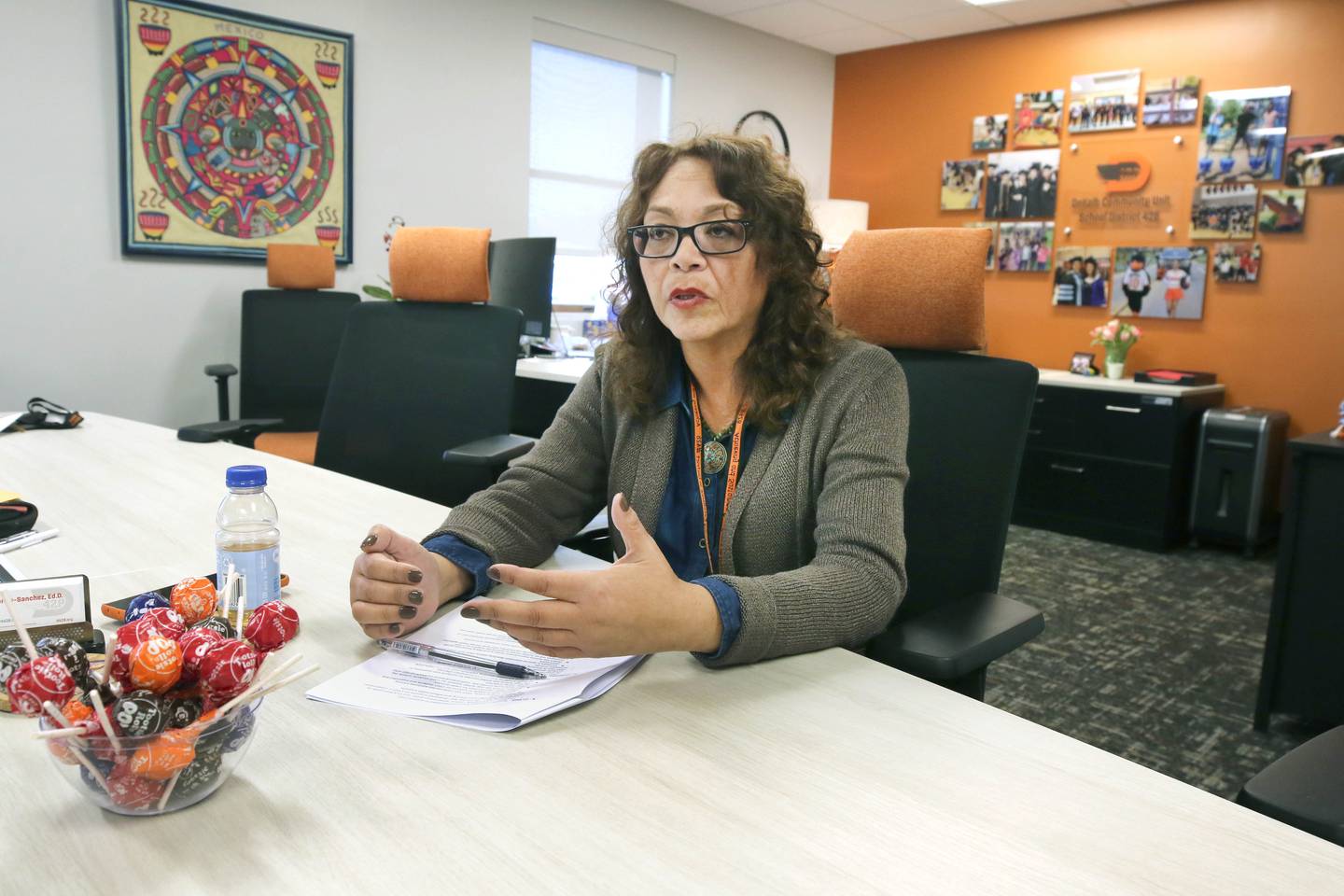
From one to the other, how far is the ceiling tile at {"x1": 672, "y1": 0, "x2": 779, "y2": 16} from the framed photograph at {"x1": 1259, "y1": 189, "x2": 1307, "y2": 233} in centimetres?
258

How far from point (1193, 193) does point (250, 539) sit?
471 cm

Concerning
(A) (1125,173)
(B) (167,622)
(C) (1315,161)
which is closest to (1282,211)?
(C) (1315,161)

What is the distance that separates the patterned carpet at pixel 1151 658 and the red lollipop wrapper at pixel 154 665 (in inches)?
84.6

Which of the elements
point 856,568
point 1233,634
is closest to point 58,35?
point 856,568

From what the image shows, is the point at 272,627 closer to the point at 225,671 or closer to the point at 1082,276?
the point at 225,671

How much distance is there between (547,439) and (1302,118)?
4.36 meters

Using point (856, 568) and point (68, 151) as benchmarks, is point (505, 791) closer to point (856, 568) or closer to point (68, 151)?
point (856, 568)

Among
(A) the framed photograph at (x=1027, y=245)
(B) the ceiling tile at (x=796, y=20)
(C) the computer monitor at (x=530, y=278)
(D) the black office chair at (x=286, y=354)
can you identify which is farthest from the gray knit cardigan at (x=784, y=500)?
(B) the ceiling tile at (x=796, y=20)

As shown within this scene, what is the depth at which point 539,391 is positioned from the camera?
143 inches

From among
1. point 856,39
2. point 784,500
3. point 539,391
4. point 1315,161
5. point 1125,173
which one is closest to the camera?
point 784,500

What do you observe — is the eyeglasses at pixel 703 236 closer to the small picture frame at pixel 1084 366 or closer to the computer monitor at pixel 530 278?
the computer monitor at pixel 530 278

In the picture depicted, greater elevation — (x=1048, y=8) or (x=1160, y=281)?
(x=1048, y=8)

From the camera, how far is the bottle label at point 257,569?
1.09 metres

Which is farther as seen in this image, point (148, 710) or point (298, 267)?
point (298, 267)
